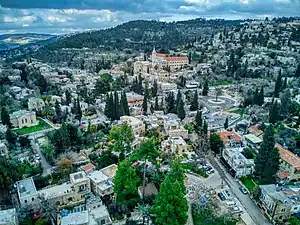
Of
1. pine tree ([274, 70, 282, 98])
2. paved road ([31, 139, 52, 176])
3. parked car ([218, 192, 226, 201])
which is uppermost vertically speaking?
pine tree ([274, 70, 282, 98])

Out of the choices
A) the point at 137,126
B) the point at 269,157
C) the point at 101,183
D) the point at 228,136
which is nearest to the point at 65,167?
the point at 101,183

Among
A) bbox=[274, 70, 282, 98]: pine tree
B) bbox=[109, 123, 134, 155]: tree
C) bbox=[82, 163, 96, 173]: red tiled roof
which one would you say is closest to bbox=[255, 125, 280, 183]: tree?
bbox=[109, 123, 134, 155]: tree

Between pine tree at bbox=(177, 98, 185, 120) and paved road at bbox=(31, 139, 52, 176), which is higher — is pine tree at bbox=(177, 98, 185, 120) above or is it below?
above

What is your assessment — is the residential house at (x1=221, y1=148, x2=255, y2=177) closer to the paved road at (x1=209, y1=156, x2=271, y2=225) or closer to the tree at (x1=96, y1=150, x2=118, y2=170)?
the paved road at (x1=209, y1=156, x2=271, y2=225)

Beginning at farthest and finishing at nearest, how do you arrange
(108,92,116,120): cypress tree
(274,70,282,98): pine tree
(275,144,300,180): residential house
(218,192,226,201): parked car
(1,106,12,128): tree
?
(274,70,282,98): pine tree < (108,92,116,120): cypress tree < (1,106,12,128): tree < (275,144,300,180): residential house < (218,192,226,201): parked car

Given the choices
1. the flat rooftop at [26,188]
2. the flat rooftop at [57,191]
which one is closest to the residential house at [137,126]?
the flat rooftop at [57,191]

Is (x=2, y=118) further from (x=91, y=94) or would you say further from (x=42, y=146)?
(x=91, y=94)

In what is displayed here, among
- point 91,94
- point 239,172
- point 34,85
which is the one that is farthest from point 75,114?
point 239,172
